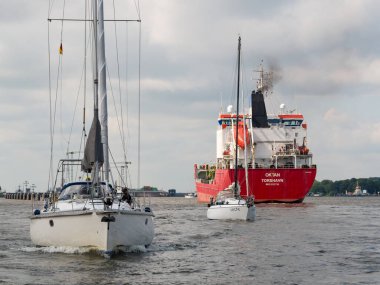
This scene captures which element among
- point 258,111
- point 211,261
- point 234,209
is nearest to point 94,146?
point 211,261

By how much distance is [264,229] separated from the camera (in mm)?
40812

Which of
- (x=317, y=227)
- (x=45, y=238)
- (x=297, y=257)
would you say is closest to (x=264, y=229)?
(x=317, y=227)

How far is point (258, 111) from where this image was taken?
83750mm

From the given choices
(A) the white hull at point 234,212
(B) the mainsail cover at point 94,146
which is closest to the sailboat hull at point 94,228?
(B) the mainsail cover at point 94,146

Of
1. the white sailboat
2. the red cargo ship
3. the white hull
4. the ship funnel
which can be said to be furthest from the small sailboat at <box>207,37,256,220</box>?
the ship funnel

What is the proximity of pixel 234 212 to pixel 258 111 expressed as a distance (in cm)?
3745

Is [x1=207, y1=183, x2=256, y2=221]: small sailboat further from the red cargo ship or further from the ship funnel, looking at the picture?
the ship funnel

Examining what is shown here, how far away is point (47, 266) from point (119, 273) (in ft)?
9.27

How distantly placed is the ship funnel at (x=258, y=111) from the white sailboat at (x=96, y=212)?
54978 mm

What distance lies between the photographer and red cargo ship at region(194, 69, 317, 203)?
72.4 m

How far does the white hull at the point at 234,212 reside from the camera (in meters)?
47.2

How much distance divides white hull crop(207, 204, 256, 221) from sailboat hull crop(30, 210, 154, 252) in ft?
73.9

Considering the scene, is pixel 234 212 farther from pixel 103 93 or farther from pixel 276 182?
pixel 276 182

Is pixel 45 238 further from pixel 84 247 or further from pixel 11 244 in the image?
pixel 11 244
